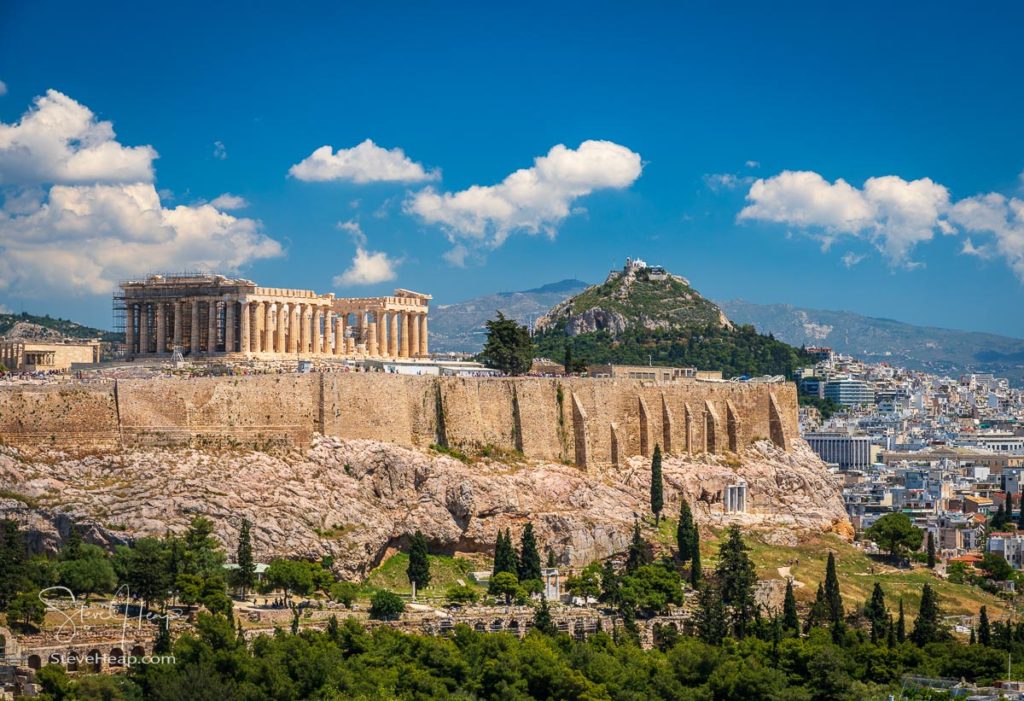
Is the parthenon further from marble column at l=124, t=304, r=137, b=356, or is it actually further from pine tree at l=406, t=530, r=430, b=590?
pine tree at l=406, t=530, r=430, b=590

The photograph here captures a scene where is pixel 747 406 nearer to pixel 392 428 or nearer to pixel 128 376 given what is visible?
pixel 392 428

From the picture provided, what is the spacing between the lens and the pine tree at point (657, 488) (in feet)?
283

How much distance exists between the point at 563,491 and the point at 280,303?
1594 cm

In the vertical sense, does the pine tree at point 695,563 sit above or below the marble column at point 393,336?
below

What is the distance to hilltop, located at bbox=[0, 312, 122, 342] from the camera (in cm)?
12350

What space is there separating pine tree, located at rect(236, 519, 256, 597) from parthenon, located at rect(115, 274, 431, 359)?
1632cm

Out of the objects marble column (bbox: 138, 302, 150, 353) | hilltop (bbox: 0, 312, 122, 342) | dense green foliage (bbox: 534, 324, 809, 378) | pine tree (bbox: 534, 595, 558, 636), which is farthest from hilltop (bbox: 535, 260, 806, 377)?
pine tree (bbox: 534, 595, 558, 636)

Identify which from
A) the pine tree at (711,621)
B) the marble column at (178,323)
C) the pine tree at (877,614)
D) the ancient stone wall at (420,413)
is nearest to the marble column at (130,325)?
the marble column at (178,323)

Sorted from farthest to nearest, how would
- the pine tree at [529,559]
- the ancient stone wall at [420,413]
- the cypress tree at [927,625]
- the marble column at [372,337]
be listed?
1. the marble column at [372,337]
2. the pine tree at [529,559]
3. the cypress tree at [927,625]
4. the ancient stone wall at [420,413]

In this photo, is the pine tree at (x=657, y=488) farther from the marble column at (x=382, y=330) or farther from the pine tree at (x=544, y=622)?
the pine tree at (x=544, y=622)

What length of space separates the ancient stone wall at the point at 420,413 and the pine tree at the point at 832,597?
14.0 m

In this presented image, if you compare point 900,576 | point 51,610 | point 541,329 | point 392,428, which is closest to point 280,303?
point 392,428

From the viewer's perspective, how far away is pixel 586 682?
209ft

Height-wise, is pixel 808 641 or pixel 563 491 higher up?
pixel 563 491
